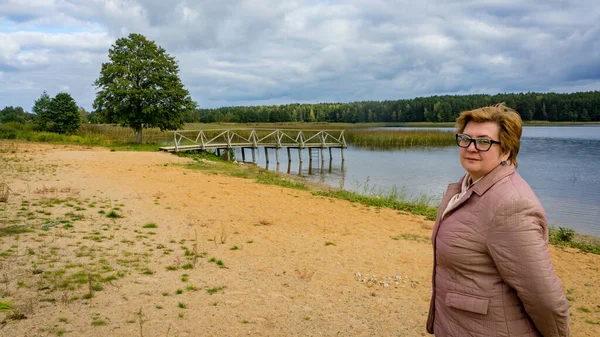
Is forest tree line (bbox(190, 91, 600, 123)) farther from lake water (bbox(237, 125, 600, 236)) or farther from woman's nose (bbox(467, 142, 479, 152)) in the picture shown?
woman's nose (bbox(467, 142, 479, 152))

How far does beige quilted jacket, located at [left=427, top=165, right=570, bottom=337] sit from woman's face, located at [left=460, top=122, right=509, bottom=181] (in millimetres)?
43

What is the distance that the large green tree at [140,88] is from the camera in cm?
2886

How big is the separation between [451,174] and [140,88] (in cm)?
2093

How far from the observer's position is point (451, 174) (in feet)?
80.7

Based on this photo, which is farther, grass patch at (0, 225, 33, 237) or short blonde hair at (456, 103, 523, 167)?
grass patch at (0, 225, 33, 237)

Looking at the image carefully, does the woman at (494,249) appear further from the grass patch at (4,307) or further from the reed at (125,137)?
the reed at (125,137)

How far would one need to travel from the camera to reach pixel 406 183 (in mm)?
21422

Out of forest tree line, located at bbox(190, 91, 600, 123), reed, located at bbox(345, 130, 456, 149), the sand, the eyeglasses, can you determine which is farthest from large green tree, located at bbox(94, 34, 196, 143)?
forest tree line, located at bbox(190, 91, 600, 123)

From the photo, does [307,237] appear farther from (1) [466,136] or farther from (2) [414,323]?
(1) [466,136]

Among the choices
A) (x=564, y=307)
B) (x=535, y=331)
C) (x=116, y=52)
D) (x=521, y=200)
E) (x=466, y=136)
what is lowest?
(x=535, y=331)

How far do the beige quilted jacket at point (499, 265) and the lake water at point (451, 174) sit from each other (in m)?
12.4

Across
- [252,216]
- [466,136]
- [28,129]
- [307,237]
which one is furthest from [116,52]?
[466,136]

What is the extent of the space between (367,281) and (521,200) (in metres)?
4.57

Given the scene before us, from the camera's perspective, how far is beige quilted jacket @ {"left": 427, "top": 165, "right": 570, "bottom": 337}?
1.79 m
